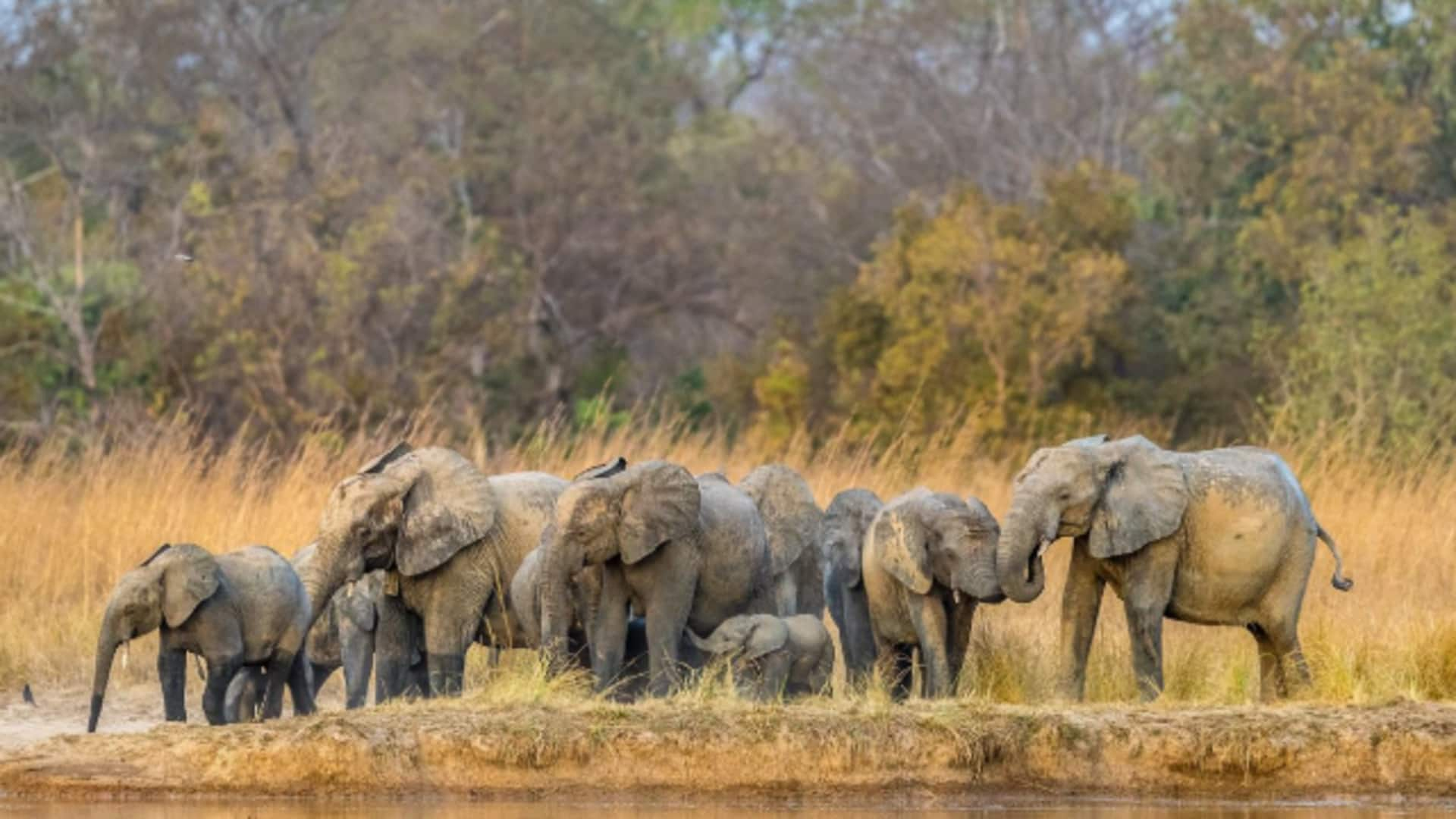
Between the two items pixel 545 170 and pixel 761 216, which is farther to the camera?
pixel 761 216

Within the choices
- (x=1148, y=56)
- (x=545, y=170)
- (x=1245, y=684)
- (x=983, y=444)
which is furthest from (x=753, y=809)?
(x=1148, y=56)

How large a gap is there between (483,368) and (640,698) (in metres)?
21.3

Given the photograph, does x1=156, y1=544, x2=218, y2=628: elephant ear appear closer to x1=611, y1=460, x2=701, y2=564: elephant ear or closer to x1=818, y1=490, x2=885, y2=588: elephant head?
x1=611, y1=460, x2=701, y2=564: elephant ear

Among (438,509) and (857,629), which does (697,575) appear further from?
(857,629)

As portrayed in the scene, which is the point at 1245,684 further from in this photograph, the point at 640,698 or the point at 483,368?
the point at 483,368

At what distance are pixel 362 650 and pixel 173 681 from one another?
1163 millimetres

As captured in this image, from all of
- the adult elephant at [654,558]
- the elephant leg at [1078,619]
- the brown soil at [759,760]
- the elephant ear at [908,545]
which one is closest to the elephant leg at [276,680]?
the brown soil at [759,760]

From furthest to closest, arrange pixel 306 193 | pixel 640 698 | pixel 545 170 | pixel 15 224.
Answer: pixel 545 170 < pixel 306 193 < pixel 15 224 < pixel 640 698

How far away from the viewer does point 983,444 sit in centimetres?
2602

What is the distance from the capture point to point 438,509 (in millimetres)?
11680

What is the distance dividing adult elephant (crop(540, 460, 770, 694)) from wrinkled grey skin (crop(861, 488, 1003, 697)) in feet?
1.78

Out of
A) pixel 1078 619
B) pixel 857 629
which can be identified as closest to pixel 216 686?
pixel 857 629

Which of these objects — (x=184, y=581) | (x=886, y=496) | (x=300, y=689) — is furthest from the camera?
(x=886, y=496)

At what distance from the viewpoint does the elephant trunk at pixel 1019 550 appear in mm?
10984
